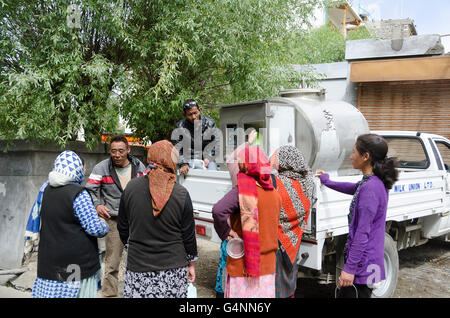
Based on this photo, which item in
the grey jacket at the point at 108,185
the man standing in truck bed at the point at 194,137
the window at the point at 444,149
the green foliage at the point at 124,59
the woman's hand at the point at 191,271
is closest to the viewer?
the woman's hand at the point at 191,271

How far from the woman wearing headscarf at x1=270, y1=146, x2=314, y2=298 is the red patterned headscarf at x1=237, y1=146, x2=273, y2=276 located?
1.40 ft

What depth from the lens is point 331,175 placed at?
486 cm

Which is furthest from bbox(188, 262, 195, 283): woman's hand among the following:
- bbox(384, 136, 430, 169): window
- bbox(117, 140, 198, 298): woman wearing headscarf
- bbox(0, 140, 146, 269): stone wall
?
bbox(384, 136, 430, 169): window

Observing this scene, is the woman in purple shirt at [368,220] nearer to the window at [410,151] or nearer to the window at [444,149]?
the window at [410,151]

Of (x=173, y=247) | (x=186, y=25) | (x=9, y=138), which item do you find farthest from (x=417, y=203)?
(x=9, y=138)

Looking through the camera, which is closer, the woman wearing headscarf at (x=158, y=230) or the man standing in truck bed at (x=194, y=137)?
the woman wearing headscarf at (x=158, y=230)

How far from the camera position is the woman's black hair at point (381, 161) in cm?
262

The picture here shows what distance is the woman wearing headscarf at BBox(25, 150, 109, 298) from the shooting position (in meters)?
2.57

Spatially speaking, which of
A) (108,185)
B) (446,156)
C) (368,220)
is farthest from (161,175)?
(446,156)

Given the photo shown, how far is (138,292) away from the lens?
2561 millimetres

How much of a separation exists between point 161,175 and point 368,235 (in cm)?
144

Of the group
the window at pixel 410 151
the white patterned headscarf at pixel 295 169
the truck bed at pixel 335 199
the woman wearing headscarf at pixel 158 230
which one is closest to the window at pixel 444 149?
the window at pixel 410 151

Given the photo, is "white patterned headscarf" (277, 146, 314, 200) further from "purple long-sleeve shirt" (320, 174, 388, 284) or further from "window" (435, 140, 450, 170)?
"window" (435, 140, 450, 170)

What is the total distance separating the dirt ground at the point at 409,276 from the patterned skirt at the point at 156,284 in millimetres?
1860
